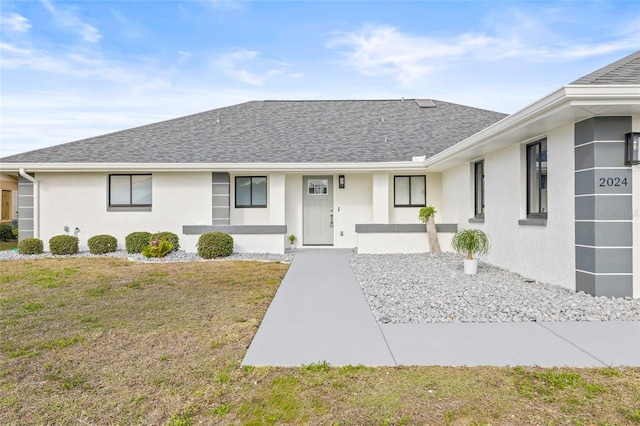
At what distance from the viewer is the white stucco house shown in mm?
7734

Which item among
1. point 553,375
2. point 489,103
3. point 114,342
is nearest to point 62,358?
point 114,342

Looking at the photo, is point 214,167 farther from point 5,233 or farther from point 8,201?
point 8,201

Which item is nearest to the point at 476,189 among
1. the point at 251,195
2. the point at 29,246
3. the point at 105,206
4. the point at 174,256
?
the point at 251,195

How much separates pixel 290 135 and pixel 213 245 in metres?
5.64

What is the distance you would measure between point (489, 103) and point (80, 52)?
1740cm

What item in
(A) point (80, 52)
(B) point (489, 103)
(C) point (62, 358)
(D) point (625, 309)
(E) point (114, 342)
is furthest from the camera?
(B) point (489, 103)

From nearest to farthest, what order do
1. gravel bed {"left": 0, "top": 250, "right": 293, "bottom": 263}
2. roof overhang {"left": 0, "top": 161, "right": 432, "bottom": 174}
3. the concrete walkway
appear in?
1. the concrete walkway
2. gravel bed {"left": 0, "top": 250, "right": 293, "bottom": 263}
3. roof overhang {"left": 0, "top": 161, "right": 432, "bottom": 174}

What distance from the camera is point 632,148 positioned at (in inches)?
219

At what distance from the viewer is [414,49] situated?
459 inches

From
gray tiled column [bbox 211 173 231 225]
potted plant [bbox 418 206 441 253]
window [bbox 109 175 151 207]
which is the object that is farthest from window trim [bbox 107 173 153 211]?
potted plant [bbox 418 206 441 253]

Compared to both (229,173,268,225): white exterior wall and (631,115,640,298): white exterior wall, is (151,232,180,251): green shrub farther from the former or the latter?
(631,115,640,298): white exterior wall

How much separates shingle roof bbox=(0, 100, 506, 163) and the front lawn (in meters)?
8.50

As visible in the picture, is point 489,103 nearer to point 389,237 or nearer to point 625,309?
point 389,237

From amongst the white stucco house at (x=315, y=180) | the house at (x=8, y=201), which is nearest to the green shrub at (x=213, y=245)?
the white stucco house at (x=315, y=180)
